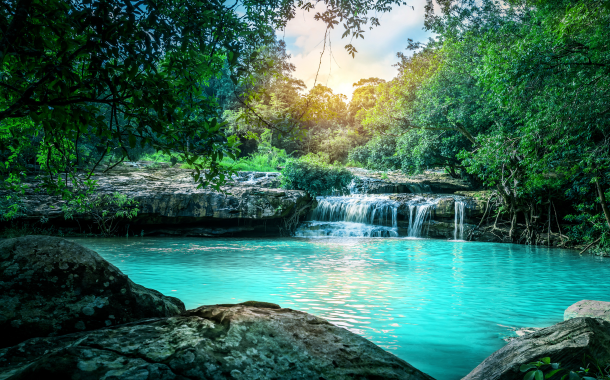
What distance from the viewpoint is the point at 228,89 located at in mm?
36906

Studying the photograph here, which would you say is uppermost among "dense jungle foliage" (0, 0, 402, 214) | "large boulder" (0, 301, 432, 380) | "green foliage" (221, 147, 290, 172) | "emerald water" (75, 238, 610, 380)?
"green foliage" (221, 147, 290, 172)

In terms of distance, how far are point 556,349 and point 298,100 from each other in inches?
118

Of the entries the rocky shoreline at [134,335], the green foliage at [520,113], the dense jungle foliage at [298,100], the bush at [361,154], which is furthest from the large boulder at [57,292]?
the bush at [361,154]

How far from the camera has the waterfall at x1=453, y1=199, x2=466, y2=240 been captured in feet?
55.4

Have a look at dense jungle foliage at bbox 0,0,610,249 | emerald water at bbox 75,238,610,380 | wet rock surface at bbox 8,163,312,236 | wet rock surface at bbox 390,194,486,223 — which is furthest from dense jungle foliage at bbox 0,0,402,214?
wet rock surface at bbox 390,194,486,223

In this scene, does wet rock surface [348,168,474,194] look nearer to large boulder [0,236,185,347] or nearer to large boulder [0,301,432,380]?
large boulder [0,236,185,347]

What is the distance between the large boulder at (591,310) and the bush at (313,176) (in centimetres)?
1427

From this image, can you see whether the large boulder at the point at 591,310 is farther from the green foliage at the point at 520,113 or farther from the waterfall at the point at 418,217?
the waterfall at the point at 418,217

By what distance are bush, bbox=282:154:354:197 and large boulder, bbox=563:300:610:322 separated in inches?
562

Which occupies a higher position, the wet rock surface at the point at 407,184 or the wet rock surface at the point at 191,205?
the wet rock surface at the point at 407,184

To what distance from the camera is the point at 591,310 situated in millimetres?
4617

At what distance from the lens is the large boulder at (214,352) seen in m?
1.67

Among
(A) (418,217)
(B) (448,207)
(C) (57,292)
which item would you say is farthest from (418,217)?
(C) (57,292)

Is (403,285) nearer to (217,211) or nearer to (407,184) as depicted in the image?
(217,211)
